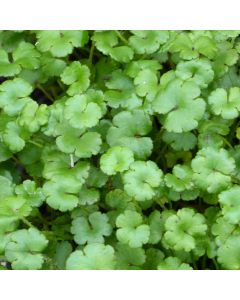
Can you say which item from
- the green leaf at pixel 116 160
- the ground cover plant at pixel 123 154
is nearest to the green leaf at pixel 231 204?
the ground cover plant at pixel 123 154

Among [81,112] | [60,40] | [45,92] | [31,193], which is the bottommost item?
[31,193]

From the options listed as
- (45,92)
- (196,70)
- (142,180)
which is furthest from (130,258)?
(45,92)

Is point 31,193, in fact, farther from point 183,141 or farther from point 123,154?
point 183,141

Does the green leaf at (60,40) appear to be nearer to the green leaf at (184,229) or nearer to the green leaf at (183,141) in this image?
the green leaf at (183,141)

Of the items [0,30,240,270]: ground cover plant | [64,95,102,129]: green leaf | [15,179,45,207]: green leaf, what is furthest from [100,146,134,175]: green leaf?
[15,179,45,207]: green leaf

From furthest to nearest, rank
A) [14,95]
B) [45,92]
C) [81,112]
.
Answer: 1. [45,92]
2. [14,95]
3. [81,112]

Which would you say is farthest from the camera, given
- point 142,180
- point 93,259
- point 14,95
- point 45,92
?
point 45,92

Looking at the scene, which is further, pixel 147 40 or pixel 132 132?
pixel 147 40

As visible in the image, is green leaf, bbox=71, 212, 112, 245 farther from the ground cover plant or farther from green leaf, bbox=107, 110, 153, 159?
green leaf, bbox=107, 110, 153, 159
